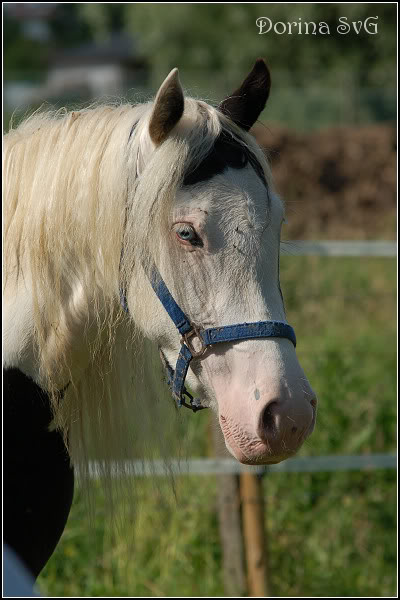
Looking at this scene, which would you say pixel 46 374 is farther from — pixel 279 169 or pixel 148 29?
pixel 148 29

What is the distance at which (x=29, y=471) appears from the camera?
2209mm

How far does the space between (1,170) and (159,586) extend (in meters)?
2.61

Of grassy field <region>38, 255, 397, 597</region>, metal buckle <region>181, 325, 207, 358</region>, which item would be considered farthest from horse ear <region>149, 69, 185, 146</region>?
grassy field <region>38, 255, 397, 597</region>

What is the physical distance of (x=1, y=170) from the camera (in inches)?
89.0

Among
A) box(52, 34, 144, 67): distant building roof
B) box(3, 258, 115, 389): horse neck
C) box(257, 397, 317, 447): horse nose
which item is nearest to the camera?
box(257, 397, 317, 447): horse nose

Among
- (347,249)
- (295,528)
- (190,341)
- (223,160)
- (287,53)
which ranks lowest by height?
(287,53)

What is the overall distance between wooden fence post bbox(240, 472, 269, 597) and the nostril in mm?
2053

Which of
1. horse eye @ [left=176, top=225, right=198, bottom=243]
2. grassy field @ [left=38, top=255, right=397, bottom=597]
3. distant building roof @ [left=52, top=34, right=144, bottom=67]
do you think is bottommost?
distant building roof @ [left=52, top=34, right=144, bottom=67]

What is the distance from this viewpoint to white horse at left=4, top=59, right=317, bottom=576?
194 cm

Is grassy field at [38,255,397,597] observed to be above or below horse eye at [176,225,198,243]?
below

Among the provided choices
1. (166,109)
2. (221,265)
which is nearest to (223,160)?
(166,109)

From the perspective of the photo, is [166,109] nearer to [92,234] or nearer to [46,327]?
[92,234]

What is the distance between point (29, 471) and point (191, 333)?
0.69 meters

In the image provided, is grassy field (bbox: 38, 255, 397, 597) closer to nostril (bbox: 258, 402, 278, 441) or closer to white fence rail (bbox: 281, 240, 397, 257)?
white fence rail (bbox: 281, 240, 397, 257)
